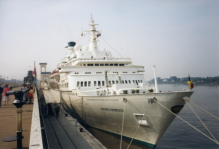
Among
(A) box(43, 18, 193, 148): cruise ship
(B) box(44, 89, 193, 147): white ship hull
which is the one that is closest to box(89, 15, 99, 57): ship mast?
(A) box(43, 18, 193, 148): cruise ship

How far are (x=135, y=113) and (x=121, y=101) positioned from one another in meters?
1.14

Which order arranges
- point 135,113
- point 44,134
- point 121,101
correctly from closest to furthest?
point 44,134
point 135,113
point 121,101

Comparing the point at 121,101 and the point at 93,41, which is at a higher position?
the point at 93,41

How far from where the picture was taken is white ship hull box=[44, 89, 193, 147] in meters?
10.1

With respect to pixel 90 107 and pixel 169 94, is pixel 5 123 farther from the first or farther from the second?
pixel 169 94

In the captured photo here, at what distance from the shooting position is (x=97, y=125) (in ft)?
47.3

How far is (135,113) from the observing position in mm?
10859

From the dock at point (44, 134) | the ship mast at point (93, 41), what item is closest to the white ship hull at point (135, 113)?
the dock at point (44, 134)

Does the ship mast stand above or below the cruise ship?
above

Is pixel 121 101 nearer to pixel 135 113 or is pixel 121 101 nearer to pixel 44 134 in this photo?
pixel 135 113

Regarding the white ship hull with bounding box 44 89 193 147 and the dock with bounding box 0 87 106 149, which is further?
the white ship hull with bounding box 44 89 193 147

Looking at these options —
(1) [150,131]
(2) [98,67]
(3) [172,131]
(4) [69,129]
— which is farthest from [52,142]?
(3) [172,131]

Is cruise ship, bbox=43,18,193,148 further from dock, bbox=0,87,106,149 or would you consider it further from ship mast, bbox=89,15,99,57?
dock, bbox=0,87,106,149

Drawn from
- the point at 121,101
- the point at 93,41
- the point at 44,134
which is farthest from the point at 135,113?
the point at 93,41
